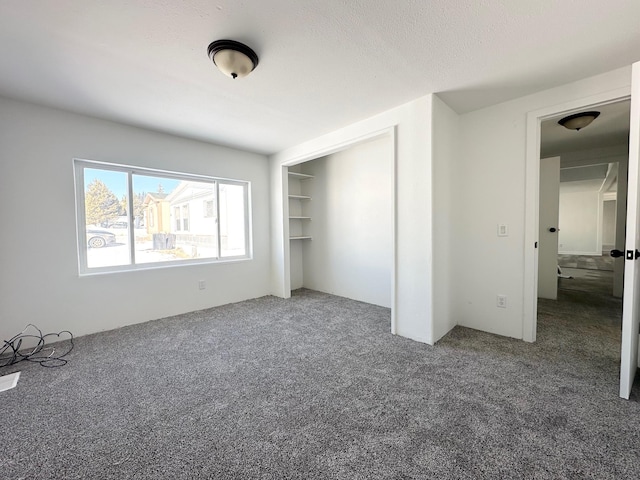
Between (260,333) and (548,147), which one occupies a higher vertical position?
(548,147)

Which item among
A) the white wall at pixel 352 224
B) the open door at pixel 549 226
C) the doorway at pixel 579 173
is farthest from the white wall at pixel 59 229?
the open door at pixel 549 226

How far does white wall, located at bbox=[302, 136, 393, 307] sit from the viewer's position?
3.72 m

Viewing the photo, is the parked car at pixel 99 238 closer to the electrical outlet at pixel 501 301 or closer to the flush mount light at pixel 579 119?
the electrical outlet at pixel 501 301

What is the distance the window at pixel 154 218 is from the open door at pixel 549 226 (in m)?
4.59

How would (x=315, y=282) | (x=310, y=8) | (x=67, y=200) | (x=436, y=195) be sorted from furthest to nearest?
(x=315, y=282), (x=67, y=200), (x=436, y=195), (x=310, y=8)

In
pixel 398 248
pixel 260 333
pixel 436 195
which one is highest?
pixel 436 195

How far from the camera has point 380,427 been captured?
1.46m

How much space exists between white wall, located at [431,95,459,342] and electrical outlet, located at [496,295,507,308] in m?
0.41

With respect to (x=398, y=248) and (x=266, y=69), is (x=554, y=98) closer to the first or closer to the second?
(x=398, y=248)

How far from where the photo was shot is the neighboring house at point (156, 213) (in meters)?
3.33

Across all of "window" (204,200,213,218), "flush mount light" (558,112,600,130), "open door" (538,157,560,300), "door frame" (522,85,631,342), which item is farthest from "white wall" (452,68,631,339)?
"window" (204,200,213,218)

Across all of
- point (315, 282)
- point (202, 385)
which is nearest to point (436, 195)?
point (202, 385)

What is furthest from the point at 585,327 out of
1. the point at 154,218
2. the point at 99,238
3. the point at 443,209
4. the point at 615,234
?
the point at 99,238

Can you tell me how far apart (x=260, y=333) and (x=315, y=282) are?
6.63 ft
